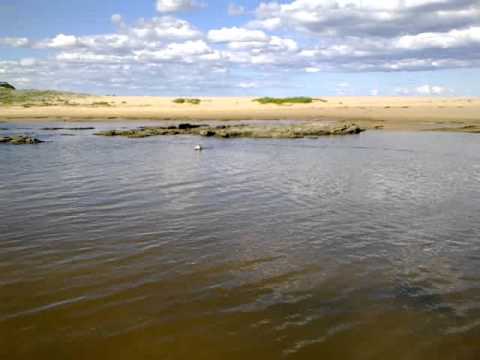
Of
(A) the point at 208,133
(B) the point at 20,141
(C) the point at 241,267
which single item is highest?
(A) the point at 208,133

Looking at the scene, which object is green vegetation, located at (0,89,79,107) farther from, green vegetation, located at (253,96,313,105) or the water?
the water

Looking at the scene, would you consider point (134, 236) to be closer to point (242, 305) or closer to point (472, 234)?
point (242, 305)

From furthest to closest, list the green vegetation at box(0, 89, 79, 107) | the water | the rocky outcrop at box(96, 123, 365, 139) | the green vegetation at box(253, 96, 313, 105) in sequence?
the green vegetation at box(0, 89, 79, 107) → the green vegetation at box(253, 96, 313, 105) → the rocky outcrop at box(96, 123, 365, 139) → the water

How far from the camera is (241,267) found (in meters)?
7.38

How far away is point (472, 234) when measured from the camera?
8.94 metres

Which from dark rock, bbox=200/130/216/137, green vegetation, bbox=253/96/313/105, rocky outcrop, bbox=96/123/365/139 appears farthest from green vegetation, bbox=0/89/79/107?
dark rock, bbox=200/130/216/137

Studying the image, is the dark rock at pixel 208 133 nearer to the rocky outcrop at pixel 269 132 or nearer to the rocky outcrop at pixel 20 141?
the rocky outcrop at pixel 269 132

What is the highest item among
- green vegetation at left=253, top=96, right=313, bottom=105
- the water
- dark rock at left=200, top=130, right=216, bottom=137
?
green vegetation at left=253, top=96, right=313, bottom=105

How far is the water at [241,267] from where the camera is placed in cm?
527

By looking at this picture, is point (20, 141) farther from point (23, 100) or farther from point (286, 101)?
point (23, 100)

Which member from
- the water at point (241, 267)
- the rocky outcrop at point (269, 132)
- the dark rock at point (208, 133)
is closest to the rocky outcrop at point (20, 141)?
the rocky outcrop at point (269, 132)

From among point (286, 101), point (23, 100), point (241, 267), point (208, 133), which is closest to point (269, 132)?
point (208, 133)

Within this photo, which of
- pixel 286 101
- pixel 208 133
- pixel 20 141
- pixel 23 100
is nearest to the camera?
pixel 20 141

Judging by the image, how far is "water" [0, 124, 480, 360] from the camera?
5266 mm
